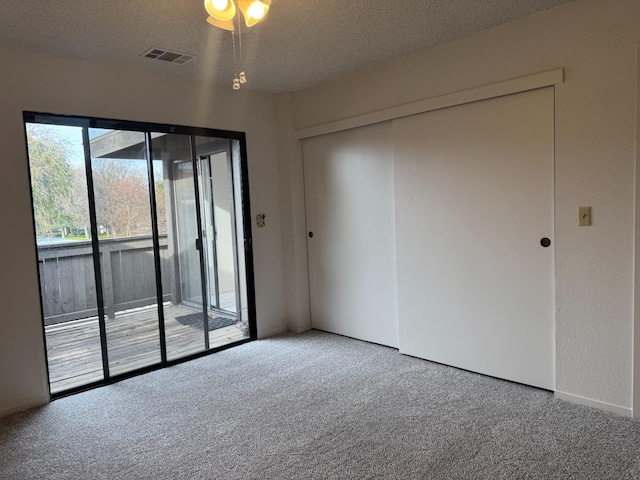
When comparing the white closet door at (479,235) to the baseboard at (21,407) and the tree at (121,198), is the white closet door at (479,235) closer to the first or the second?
the tree at (121,198)

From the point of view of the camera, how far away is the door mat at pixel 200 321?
3895mm

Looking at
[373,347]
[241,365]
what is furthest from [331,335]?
[241,365]

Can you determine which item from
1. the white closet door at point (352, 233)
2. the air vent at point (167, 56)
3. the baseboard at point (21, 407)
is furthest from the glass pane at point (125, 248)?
the white closet door at point (352, 233)

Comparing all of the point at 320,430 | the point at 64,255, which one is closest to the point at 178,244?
the point at 64,255

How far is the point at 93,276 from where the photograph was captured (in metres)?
3.31

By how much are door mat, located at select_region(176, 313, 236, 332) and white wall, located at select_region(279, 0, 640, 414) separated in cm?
291

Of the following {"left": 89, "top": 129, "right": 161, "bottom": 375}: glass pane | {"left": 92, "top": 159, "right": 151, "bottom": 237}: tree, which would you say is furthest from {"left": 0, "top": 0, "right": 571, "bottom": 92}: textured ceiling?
{"left": 92, "top": 159, "right": 151, "bottom": 237}: tree

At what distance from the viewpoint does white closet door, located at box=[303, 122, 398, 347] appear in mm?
3744

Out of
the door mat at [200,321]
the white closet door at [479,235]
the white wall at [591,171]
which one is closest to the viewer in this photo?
the white wall at [591,171]

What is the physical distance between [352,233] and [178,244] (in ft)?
5.17

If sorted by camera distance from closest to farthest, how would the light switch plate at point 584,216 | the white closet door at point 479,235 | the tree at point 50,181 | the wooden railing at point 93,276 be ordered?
the light switch plate at point 584,216 → the white closet door at point 479,235 → the tree at point 50,181 → the wooden railing at point 93,276

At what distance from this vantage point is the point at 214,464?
7.23 ft

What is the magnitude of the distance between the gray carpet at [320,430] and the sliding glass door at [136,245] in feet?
1.28

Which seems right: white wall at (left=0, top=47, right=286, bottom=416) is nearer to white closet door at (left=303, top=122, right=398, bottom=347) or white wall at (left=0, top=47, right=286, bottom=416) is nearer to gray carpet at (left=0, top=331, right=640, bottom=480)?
gray carpet at (left=0, top=331, right=640, bottom=480)
